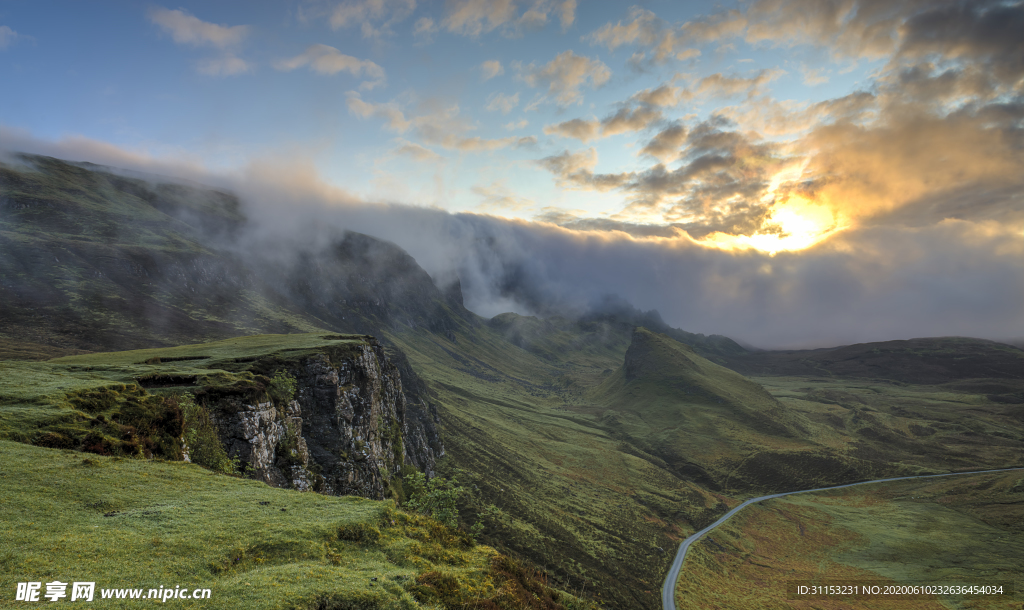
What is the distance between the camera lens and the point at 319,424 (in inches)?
2495

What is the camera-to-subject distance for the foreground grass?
18.4m

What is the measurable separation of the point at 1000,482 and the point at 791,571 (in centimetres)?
15594

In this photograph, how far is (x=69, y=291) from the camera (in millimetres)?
186375

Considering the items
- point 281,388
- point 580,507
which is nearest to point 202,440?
point 281,388

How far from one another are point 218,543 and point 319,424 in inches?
1694

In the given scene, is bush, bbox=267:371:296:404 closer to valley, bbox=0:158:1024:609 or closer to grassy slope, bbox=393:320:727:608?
valley, bbox=0:158:1024:609

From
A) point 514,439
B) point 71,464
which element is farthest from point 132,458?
point 514,439

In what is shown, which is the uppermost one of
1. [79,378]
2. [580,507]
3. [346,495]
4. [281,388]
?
[79,378]

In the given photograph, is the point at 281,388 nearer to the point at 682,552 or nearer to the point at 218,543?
the point at 218,543

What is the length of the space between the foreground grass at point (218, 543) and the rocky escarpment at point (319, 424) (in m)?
11.7

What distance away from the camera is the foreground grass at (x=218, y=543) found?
1844cm

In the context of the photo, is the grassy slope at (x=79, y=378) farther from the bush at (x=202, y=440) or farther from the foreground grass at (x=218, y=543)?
the bush at (x=202, y=440)

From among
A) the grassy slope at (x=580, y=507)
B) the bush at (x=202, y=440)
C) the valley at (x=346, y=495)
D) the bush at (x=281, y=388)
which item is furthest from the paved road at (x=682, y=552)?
the bush at (x=202, y=440)

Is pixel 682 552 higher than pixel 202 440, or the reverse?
pixel 202 440
